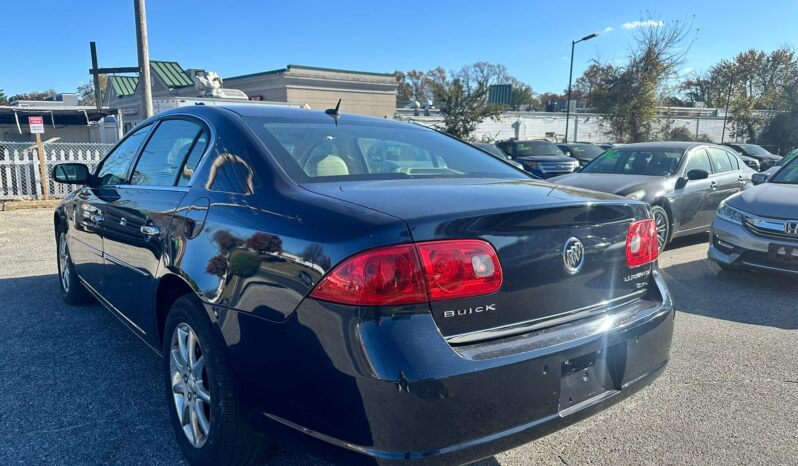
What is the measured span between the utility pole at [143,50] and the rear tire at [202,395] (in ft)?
35.2

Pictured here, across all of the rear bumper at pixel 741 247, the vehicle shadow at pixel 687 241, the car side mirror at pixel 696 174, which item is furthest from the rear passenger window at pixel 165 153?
the vehicle shadow at pixel 687 241

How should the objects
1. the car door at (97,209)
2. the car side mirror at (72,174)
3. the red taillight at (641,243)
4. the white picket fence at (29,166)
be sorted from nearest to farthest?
the red taillight at (641,243)
the car door at (97,209)
the car side mirror at (72,174)
the white picket fence at (29,166)

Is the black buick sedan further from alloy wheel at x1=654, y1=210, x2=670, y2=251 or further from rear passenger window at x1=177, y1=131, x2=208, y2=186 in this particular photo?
alloy wheel at x1=654, y1=210, x2=670, y2=251

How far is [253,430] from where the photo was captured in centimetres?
223

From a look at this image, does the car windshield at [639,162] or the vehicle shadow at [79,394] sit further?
the car windshield at [639,162]

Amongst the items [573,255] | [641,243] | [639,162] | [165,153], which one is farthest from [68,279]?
[639,162]

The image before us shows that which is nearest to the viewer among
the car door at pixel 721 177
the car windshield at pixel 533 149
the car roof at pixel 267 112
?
the car roof at pixel 267 112

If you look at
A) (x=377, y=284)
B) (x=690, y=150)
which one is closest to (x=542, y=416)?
(x=377, y=284)

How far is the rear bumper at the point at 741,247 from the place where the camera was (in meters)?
5.48

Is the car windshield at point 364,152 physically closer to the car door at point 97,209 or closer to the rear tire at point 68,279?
the car door at point 97,209

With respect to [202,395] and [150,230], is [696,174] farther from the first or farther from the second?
[202,395]

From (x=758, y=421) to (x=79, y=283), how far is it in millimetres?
4831

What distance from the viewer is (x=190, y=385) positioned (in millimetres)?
2531

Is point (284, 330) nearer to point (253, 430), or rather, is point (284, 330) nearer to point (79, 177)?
point (253, 430)
